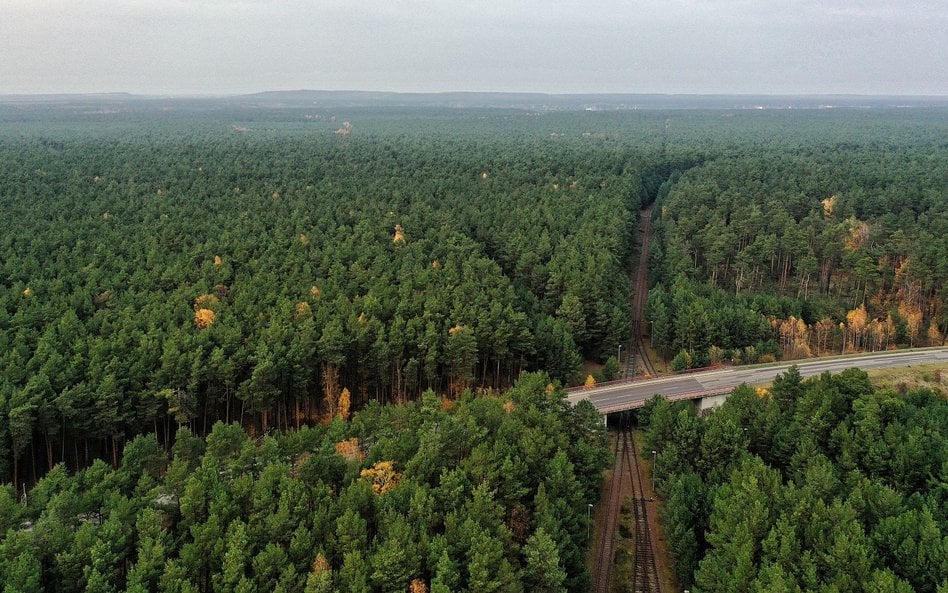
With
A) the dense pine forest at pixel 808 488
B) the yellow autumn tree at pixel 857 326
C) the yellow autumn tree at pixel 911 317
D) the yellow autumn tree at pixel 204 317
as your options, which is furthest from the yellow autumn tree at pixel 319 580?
the yellow autumn tree at pixel 911 317

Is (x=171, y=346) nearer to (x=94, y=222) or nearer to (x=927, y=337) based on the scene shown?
(x=94, y=222)

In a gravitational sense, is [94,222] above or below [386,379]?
above

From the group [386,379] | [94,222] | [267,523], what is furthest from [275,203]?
[267,523]

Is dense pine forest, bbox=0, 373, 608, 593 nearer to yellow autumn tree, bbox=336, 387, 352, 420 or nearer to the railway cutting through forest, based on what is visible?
yellow autumn tree, bbox=336, 387, 352, 420

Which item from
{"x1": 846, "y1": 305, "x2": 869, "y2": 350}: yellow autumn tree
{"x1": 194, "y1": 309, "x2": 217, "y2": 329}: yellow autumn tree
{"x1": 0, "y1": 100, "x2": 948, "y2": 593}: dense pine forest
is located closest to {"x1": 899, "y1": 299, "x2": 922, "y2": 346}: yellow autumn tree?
{"x1": 0, "y1": 100, "x2": 948, "y2": 593}: dense pine forest

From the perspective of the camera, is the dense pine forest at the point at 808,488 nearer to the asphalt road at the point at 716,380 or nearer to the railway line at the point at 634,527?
A: the railway line at the point at 634,527

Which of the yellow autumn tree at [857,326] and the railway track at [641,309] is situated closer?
the yellow autumn tree at [857,326]
